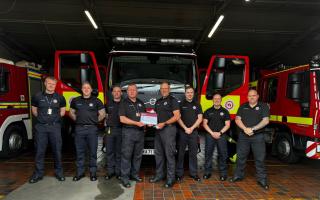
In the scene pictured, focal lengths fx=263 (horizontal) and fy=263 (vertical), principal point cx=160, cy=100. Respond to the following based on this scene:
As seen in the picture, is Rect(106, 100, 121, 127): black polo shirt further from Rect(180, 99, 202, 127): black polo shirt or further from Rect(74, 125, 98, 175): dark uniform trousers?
Rect(180, 99, 202, 127): black polo shirt

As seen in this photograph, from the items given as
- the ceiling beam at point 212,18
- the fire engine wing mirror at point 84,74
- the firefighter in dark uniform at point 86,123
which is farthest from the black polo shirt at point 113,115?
the ceiling beam at point 212,18

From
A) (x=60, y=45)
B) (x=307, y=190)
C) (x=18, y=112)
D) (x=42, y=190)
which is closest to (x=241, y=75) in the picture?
(x=307, y=190)

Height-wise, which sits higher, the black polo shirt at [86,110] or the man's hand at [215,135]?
the black polo shirt at [86,110]

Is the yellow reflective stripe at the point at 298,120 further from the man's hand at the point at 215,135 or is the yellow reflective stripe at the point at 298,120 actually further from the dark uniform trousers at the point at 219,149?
the man's hand at the point at 215,135

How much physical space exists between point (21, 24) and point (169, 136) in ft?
30.1

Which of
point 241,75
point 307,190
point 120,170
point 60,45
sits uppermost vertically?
point 60,45

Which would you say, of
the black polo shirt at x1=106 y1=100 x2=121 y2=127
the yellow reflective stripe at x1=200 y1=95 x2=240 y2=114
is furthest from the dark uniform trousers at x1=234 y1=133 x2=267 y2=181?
the black polo shirt at x1=106 y1=100 x2=121 y2=127

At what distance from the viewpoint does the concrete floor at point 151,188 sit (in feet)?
13.5

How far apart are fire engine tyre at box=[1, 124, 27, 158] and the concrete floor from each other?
821 millimetres

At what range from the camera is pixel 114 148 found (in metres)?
4.86

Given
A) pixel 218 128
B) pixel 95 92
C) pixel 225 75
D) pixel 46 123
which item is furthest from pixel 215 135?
pixel 46 123

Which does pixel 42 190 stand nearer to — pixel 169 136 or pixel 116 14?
pixel 169 136

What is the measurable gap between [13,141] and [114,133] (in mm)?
3359

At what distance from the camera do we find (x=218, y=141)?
4.98 meters
